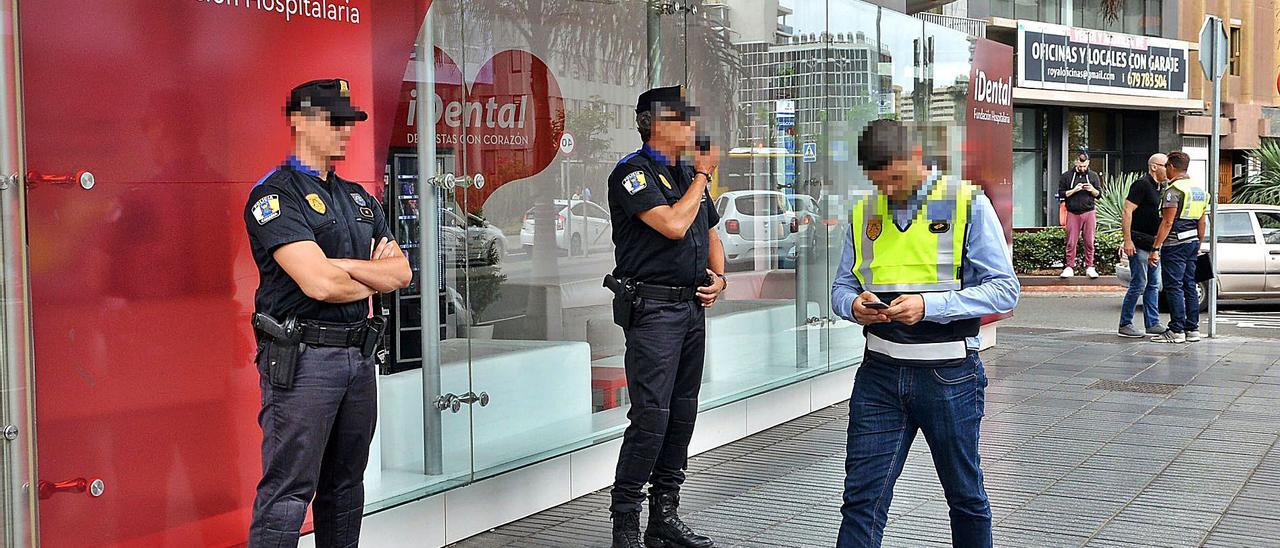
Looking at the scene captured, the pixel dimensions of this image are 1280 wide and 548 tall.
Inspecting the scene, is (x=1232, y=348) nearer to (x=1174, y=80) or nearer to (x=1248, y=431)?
(x=1248, y=431)

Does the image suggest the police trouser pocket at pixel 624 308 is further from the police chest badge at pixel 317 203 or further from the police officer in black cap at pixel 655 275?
the police chest badge at pixel 317 203

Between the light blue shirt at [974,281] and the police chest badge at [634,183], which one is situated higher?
the police chest badge at [634,183]

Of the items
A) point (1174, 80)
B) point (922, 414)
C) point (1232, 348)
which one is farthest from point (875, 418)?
point (1174, 80)

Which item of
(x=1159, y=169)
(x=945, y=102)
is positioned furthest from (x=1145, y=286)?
(x=945, y=102)

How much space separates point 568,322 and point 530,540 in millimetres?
1333

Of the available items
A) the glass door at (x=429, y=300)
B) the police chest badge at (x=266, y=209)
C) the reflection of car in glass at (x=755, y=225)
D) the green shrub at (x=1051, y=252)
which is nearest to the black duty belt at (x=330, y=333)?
the police chest badge at (x=266, y=209)

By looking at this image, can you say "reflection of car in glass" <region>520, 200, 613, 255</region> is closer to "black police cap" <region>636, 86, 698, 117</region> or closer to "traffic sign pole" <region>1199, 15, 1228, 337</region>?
"black police cap" <region>636, 86, 698, 117</region>

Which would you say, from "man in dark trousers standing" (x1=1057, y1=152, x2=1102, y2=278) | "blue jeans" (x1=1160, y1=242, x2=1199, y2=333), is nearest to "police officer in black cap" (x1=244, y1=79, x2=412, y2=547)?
"blue jeans" (x1=1160, y1=242, x2=1199, y2=333)

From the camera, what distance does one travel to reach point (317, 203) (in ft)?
13.0

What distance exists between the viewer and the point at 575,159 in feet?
21.7

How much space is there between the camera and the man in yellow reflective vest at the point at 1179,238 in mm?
11875

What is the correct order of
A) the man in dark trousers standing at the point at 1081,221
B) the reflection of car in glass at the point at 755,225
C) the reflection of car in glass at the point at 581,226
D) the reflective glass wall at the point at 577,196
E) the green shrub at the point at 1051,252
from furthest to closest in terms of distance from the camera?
the green shrub at the point at 1051,252
the man in dark trousers standing at the point at 1081,221
the reflection of car in glass at the point at 755,225
the reflection of car in glass at the point at 581,226
the reflective glass wall at the point at 577,196

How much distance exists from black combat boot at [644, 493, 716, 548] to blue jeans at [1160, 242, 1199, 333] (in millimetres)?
8182

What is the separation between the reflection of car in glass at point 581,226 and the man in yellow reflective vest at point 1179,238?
7.09 metres
